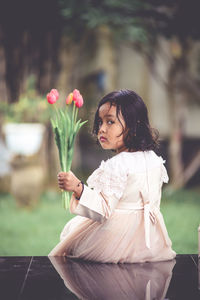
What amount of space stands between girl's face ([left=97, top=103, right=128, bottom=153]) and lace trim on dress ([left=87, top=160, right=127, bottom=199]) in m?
0.10

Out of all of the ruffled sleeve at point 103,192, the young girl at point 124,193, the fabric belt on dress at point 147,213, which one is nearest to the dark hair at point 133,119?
the young girl at point 124,193

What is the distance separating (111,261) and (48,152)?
21.1 ft

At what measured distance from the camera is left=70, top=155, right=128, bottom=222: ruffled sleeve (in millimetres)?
2023

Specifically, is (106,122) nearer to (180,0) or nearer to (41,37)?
(180,0)

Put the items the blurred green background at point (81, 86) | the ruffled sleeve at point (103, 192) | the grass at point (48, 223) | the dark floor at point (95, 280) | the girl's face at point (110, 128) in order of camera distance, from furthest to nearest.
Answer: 1. the blurred green background at point (81, 86)
2. the grass at point (48, 223)
3. the girl's face at point (110, 128)
4. the ruffled sleeve at point (103, 192)
5. the dark floor at point (95, 280)

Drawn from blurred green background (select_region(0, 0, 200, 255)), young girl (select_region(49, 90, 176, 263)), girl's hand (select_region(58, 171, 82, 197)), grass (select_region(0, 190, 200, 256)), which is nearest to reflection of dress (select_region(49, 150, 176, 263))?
young girl (select_region(49, 90, 176, 263))

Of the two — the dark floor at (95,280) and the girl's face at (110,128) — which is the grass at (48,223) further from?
the girl's face at (110,128)

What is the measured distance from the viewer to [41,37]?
847cm

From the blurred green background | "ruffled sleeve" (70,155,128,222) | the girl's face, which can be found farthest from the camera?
the blurred green background

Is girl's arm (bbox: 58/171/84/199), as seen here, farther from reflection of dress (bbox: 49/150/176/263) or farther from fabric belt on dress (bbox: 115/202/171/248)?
fabric belt on dress (bbox: 115/202/171/248)

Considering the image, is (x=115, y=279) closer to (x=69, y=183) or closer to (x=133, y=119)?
(x=69, y=183)

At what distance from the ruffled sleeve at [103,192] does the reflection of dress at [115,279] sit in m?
0.24

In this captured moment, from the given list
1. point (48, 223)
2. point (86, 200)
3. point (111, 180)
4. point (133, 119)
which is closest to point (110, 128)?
point (133, 119)

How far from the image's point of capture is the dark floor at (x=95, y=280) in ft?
6.28
